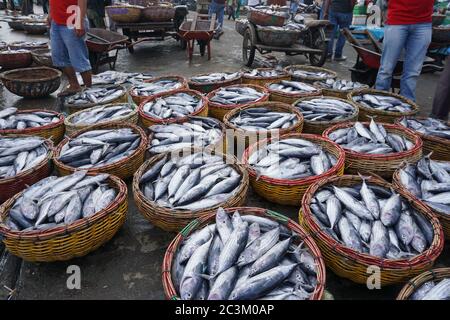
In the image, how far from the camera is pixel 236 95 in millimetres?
4605

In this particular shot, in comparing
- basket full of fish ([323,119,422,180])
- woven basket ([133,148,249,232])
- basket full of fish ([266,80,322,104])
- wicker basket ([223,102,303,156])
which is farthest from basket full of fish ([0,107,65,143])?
basket full of fish ([323,119,422,180])

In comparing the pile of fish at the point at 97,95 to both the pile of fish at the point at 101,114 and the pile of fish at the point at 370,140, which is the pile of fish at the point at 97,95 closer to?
the pile of fish at the point at 101,114

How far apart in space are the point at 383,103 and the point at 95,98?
4.19 metres

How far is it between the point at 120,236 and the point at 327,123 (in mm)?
2742

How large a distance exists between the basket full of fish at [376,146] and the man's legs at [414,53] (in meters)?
1.76

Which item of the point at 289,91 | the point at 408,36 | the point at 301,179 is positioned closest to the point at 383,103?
the point at 408,36

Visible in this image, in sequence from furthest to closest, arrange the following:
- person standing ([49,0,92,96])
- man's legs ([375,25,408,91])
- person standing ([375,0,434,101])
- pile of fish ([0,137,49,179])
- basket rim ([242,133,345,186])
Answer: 1. person standing ([49,0,92,96])
2. man's legs ([375,25,408,91])
3. person standing ([375,0,434,101])
4. pile of fish ([0,137,49,179])
5. basket rim ([242,133,345,186])

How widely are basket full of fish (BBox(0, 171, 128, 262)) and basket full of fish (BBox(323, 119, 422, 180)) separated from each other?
2317 millimetres

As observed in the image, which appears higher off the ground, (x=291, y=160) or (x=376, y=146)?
(x=376, y=146)

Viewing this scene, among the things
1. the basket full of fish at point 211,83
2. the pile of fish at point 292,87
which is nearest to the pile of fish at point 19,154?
the basket full of fish at point 211,83

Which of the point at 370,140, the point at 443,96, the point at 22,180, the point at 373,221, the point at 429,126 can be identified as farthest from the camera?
the point at 443,96

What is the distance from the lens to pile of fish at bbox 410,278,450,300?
1783mm

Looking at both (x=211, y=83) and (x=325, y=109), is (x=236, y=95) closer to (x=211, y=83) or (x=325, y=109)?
(x=211, y=83)

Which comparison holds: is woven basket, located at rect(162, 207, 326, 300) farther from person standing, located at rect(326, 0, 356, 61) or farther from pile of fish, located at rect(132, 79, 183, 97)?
person standing, located at rect(326, 0, 356, 61)
